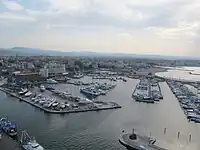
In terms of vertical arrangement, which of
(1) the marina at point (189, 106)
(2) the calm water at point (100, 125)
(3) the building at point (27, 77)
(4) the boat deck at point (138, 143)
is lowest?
(2) the calm water at point (100, 125)

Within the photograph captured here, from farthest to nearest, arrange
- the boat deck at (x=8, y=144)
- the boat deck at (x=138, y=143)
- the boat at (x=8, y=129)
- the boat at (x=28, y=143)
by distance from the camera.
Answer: the boat at (x=8, y=129), the boat deck at (x=138, y=143), the boat at (x=28, y=143), the boat deck at (x=8, y=144)

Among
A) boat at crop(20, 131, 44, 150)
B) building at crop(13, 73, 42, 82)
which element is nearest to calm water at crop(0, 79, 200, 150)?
boat at crop(20, 131, 44, 150)

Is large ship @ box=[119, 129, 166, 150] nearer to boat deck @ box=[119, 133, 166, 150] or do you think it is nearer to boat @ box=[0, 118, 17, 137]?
boat deck @ box=[119, 133, 166, 150]

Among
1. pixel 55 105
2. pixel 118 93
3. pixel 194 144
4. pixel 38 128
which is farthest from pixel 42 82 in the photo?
pixel 194 144

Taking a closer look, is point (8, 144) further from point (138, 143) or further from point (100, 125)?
point (100, 125)

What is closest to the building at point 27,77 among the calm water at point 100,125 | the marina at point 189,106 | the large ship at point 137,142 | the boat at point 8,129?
the calm water at point 100,125

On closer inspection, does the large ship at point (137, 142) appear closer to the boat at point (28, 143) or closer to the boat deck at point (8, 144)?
the boat at point (28, 143)

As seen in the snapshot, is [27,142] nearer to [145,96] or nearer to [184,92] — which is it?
[145,96]
